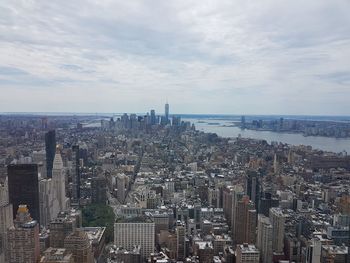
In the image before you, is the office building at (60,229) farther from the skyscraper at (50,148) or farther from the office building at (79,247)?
the skyscraper at (50,148)

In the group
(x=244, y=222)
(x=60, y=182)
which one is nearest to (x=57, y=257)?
(x=244, y=222)

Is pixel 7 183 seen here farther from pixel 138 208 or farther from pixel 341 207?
pixel 341 207

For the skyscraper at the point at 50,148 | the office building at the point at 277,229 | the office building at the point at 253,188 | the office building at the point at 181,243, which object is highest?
the skyscraper at the point at 50,148

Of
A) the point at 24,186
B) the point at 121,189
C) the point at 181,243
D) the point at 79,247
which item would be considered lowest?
the point at 181,243

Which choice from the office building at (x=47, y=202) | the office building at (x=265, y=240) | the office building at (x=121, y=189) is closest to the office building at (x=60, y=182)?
the office building at (x=47, y=202)

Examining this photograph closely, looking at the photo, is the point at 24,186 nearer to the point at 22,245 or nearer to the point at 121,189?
the point at 22,245

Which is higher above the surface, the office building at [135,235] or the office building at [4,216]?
the office building at [4,216]

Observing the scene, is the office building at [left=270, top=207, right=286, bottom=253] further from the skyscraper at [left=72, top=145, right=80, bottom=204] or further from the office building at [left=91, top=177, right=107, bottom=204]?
the skyscraper at [left=72, top=145, right=80, bottom=204]
